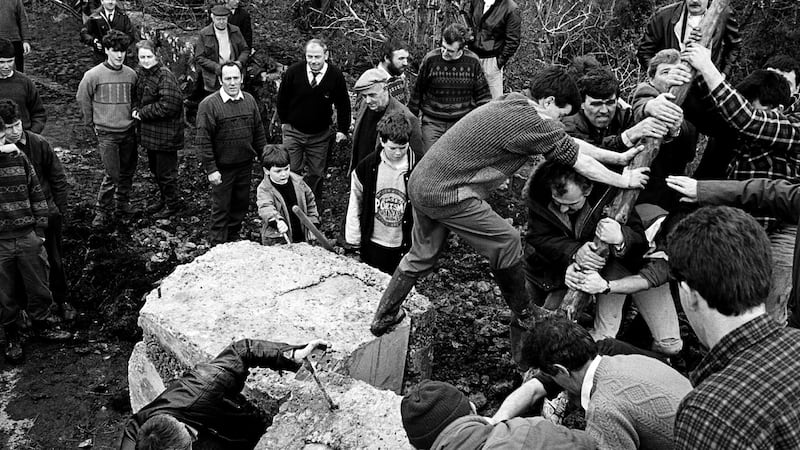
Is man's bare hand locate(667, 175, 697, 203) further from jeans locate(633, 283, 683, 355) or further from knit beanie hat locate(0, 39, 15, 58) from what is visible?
knit beanie hat locate(0, 39, 15, 58)

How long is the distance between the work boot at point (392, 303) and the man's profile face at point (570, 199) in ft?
3.20

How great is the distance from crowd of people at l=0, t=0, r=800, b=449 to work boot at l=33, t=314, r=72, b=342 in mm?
21

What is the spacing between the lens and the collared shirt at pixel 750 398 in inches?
86.2

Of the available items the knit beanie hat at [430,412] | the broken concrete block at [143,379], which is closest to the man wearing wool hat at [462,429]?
the knit beanie hat at [430,412]

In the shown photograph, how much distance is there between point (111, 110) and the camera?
25.2ft

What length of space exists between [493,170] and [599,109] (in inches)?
38.0

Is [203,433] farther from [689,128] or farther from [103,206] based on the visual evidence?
[103,206]

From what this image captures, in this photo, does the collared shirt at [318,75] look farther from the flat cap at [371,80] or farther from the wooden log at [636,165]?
the wooden log at [636,165]

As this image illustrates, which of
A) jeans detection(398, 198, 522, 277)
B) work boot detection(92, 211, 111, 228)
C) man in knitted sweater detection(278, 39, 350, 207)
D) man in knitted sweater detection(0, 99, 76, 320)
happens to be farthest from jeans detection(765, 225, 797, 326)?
work boot detection(92, 211, 111, 228)

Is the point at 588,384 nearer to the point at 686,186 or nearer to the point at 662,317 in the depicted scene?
the point at 686,186

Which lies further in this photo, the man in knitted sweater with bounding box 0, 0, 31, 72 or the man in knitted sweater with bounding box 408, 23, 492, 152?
the man in knitted sweater with bounding box 0, 0, 31, 72

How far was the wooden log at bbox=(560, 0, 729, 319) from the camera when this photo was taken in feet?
13.3

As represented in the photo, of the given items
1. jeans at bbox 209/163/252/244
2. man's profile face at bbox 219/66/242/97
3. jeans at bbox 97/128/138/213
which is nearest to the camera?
man's profile face at bbox 219/66/242/97

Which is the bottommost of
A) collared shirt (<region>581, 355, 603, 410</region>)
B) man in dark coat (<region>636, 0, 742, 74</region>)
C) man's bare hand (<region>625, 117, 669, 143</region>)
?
collared shirt (<region>581, 355, 603, 410</region>)
